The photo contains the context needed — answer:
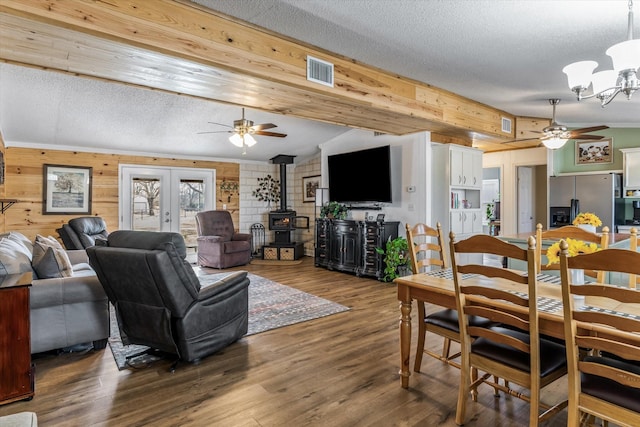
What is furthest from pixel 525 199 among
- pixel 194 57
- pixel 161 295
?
pixel 161 295

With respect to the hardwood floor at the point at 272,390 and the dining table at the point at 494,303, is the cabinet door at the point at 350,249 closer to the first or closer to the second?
the hardwood floor at the point at 272,390

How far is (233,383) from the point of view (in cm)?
255

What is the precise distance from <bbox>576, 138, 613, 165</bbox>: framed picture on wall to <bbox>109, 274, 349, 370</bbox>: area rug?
579 cm

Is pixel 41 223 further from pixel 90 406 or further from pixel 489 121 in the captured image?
pixel 489 121

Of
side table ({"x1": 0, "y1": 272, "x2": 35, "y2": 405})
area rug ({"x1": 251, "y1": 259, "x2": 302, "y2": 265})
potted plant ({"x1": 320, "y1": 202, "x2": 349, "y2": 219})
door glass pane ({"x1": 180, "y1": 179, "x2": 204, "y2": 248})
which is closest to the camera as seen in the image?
side table ({"x1": 0, "y1": 272, "x2": 35, "y2": 405})

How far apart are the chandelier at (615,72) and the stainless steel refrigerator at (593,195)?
13.5ft

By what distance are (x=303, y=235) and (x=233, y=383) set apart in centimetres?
624

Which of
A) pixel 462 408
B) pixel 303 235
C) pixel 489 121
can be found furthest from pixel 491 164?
pixel 462 408

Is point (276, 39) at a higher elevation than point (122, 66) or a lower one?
higher

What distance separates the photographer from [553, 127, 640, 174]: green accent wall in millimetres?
6273

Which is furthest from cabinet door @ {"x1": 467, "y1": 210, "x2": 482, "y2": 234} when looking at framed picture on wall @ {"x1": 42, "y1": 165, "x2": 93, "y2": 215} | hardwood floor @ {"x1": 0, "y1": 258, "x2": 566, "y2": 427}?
framed picture on wall @ {"x1": 42, "y1": 165, "x2": 93, "y2": 215}

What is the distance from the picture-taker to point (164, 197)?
7484mm

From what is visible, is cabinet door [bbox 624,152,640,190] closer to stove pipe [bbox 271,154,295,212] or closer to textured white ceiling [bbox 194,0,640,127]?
textured white ceiling [bbox 194,0,640,127]

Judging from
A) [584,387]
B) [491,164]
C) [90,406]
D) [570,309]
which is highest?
[491,164]
